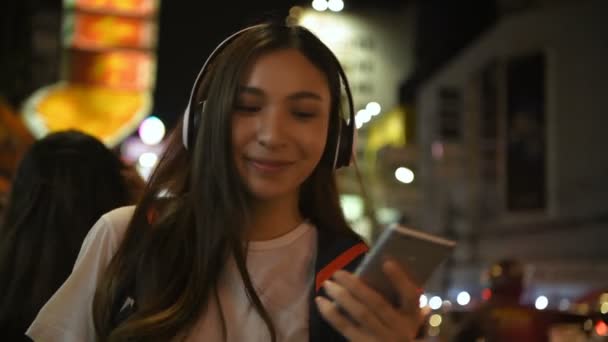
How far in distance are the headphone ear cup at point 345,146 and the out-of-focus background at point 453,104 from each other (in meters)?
9.67

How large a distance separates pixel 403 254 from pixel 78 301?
911 mm

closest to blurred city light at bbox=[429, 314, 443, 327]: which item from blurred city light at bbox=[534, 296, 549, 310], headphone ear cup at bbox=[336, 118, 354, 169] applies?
blurred city light at bbox=[534, 296, 549, 310]

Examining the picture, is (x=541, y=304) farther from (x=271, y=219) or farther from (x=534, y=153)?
(x=534, y=153)

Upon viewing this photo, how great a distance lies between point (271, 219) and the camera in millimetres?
2363

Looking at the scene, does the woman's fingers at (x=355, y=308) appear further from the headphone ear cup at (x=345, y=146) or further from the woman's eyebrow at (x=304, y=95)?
the headphone ear cup at (x=345, y=146)

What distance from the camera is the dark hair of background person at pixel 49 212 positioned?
333 centimetres

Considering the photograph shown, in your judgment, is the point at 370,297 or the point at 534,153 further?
the point at 534,153

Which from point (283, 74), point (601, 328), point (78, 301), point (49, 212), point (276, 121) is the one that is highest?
point (283, 74)

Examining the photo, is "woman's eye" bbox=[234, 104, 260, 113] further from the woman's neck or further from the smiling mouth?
the woman's neck

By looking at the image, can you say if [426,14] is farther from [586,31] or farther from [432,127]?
[586,31]

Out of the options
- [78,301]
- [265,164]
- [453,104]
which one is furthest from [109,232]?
[453,104]

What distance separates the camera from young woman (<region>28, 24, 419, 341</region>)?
2160mm

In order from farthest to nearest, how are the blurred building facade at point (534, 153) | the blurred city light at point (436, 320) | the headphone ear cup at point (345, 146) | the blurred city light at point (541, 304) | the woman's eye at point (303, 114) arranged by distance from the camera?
the blurred building facade at point (534, 153) → the blurred city light at point (436, 320) → the blurred city light at point (541, 304) → the headphone ear cup at point (345, 146) → the woman's eye at point (303, 114)

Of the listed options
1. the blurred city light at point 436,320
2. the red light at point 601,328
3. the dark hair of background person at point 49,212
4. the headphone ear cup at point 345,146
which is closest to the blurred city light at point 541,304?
the red light at point 601,328
